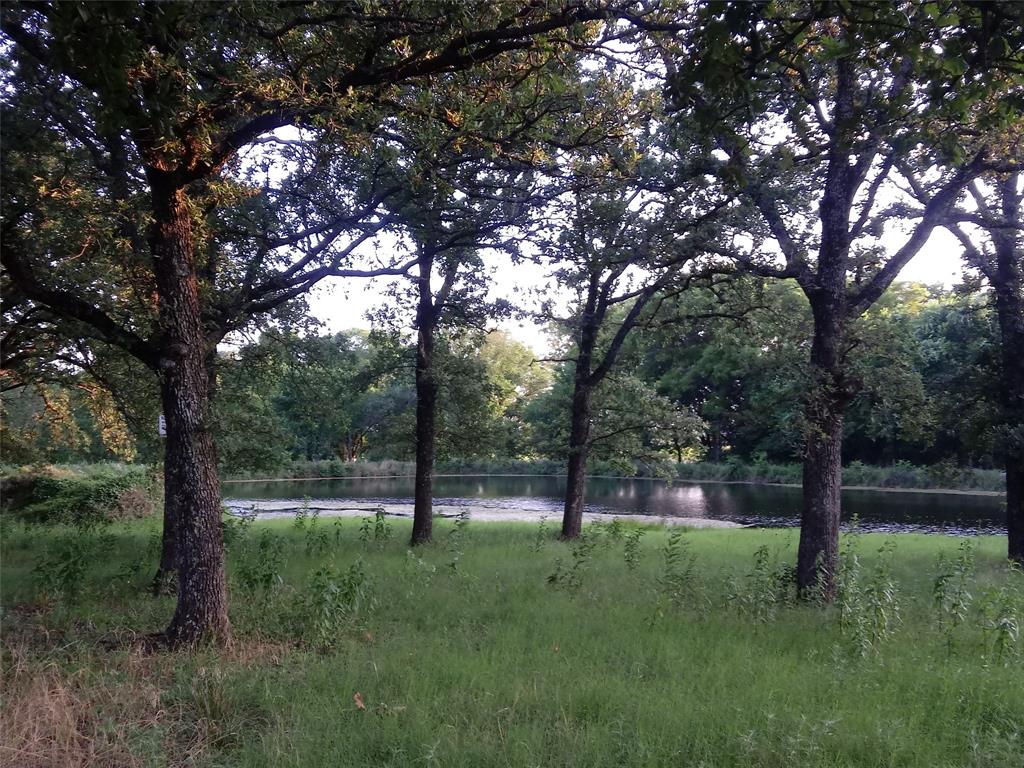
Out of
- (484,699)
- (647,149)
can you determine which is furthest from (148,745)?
(647,149)

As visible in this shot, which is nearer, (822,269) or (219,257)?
Result: (822,269)

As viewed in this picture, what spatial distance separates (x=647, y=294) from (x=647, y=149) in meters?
3.53

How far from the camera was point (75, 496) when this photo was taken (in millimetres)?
18250

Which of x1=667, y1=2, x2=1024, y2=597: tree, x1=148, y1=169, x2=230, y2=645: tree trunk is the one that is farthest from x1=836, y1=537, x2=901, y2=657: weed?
x1=148, y1=169, x2=230, y2=645: tree trunk

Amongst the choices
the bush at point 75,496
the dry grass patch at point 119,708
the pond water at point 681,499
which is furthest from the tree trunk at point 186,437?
the pond water at point 681,499

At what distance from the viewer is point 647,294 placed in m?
13.2

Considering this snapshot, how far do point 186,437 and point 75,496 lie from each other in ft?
48.8

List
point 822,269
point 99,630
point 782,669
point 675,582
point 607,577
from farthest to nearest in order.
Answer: point 607,577 → point 822,269 → point 675,582 → point 99,630 → point 782,669

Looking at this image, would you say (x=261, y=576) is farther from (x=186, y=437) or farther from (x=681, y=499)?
(x=681, y=499)

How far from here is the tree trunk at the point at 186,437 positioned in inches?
248

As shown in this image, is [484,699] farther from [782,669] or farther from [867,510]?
[867,510]

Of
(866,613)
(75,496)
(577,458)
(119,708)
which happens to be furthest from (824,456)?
(75,496)

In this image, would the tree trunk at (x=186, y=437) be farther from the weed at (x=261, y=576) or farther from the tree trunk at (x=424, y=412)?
the tree trunk at (x=424, y=412)

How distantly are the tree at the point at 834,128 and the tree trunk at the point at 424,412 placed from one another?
22.5 ft
